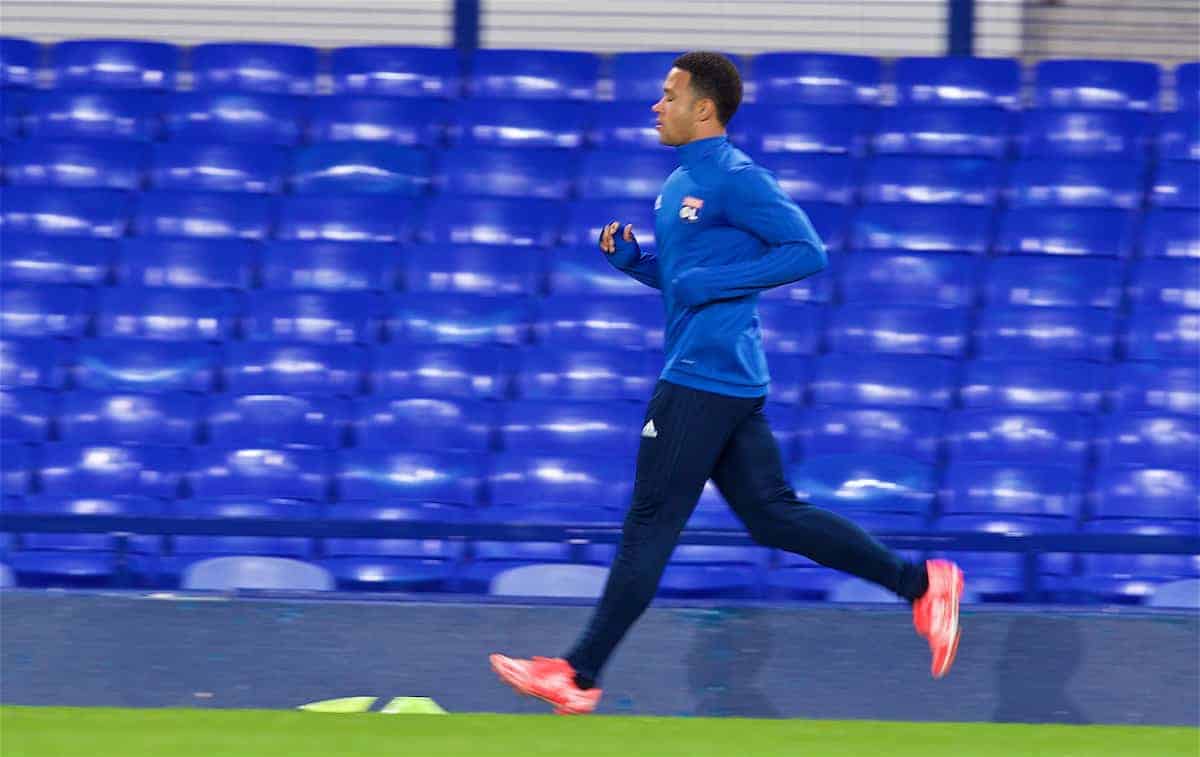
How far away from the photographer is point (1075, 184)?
7.59m

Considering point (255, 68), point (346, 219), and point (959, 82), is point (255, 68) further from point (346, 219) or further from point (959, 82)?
point (959, 82)

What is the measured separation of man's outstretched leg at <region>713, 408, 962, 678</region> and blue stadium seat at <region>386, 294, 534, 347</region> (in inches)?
122

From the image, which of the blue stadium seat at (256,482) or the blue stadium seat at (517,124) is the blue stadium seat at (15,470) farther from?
the blue stadium seat at (517,124)

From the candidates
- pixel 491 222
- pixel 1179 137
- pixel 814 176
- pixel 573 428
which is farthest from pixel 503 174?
pixel 1179 137

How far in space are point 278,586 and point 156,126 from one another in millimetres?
3217

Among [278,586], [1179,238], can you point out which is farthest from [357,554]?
[1179,238]

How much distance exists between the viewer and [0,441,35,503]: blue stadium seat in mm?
6227

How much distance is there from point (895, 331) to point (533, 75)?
238 cm

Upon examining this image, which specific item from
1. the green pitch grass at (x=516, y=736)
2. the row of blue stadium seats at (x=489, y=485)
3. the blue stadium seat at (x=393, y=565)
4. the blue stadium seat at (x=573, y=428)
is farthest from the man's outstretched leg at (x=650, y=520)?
the blue stadium seat at (x=573, y=428)

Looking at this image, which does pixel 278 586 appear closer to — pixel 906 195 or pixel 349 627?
pixel 349 627

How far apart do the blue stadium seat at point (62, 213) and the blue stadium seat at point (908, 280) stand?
10.2 feet

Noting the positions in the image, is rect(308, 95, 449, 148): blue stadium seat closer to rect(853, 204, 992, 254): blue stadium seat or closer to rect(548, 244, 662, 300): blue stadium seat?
rect(548, 244, 662, 300): blue stadium seat

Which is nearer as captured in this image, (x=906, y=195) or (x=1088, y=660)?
(x=1088, y=660)

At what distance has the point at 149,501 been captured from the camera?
6.15 m
